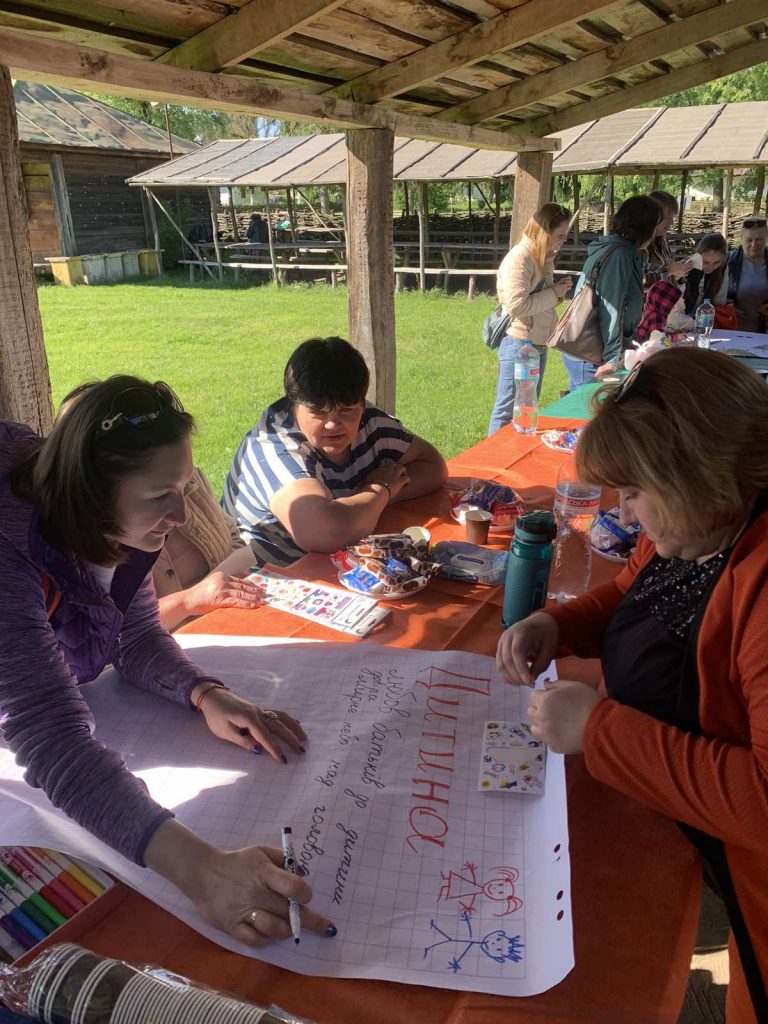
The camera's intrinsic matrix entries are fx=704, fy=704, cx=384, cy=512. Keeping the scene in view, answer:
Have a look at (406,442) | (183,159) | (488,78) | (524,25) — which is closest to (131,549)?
(406,442)

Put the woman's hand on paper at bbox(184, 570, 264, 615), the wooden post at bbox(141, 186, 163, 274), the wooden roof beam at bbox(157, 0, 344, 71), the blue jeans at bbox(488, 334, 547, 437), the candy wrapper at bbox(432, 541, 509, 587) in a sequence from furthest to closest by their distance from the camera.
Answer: the wooden post at bbox(141, 186, 163, 274) < the blue jeans at bbox(488, 334, 547, 437) < the wooden roof beam at bbox(157, 0, 344, 71) < the candy wrapper at bbox(432, 541, 509, 587) < the woman's hand on paper at bbox(184, 570, 264, 615)

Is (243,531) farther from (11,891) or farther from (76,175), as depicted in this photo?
(76,175)

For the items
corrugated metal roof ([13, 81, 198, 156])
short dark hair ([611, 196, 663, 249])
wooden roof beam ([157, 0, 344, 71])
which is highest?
corrugated metal roof ([13, 81, 198, 156])

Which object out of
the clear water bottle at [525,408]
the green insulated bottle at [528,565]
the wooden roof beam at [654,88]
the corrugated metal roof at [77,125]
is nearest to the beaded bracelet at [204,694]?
the green insulated bottle at [528,565]

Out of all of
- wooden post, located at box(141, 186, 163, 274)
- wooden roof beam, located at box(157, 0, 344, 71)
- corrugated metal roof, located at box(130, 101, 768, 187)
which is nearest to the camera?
wooden roof beam, located at box(157, 0, 344, 71)

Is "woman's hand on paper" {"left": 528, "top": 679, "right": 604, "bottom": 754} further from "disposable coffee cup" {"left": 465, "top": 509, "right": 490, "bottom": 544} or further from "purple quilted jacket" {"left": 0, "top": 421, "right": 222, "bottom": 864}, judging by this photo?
"disposable coffee cup" {"left": 465, "top": 509, "right": 490, "bottom": 544}

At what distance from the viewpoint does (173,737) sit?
4.14ft

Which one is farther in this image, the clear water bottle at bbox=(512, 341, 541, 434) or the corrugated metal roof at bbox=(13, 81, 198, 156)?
the corrugated metal roof at bbox=(13, 81, 198, 156)

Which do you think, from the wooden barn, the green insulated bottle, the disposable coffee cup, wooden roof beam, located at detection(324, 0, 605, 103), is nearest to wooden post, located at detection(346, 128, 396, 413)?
wooden roof beam, located at detection(324, 0, 605, 103)

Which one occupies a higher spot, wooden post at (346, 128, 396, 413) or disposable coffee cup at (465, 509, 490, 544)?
wooden post at (346, 128, 396, 413)

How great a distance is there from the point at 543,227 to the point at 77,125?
57.2ft

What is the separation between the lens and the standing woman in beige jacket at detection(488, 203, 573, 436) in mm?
4605

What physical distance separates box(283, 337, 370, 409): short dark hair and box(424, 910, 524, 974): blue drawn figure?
159 centimetres

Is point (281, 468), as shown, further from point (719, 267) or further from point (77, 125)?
point (77, 125)
